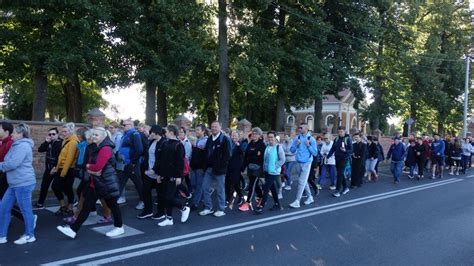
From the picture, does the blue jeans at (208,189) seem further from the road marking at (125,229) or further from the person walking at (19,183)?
the person walking at (19,183)

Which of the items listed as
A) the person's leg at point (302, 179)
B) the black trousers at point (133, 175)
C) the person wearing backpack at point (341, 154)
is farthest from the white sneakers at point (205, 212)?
the person wearing backpack at point (341, 154)

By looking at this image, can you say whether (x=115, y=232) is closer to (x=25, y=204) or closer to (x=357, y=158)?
(x=25, y=204)

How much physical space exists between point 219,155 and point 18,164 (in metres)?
3.79

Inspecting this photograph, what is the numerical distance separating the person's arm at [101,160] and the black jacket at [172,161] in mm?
1300

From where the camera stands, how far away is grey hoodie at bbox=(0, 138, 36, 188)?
6113mm

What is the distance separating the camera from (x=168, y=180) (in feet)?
25.3

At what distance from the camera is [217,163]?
8719mm

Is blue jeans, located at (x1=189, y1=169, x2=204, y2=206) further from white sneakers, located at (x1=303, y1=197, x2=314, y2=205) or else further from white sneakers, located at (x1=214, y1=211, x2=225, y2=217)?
white sneakers, located at (x1=303, y1=197, x2=314, y2=205)

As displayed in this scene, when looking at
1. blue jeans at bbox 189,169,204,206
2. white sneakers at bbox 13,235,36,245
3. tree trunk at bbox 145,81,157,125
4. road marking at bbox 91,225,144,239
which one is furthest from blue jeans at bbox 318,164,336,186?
tree trunk at bbox 145,81,157,125

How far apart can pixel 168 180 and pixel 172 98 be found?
83.5 feet

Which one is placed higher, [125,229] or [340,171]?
[340,171]

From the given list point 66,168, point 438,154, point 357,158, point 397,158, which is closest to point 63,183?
point 66,168

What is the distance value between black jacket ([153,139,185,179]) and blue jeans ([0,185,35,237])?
2200mm

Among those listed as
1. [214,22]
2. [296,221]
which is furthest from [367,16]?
[296,221]
